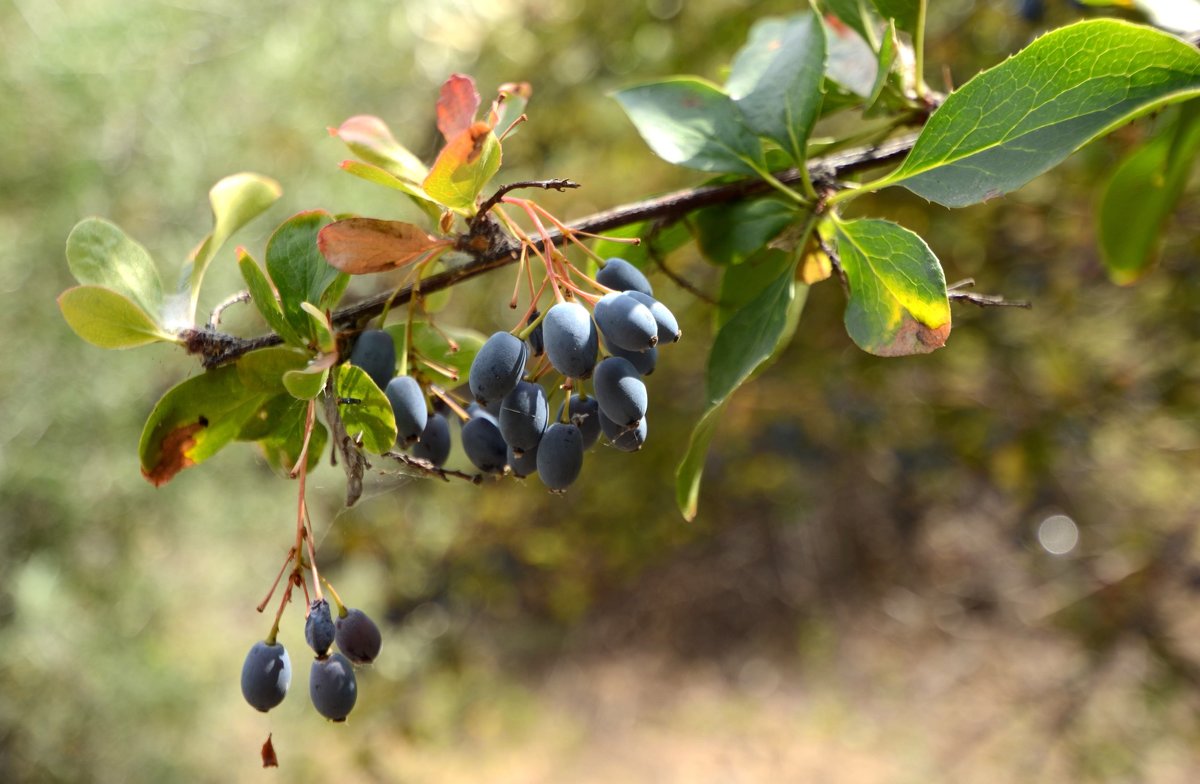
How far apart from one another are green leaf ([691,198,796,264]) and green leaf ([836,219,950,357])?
0.30 ft

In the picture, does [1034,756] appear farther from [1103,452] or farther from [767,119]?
[767,119]


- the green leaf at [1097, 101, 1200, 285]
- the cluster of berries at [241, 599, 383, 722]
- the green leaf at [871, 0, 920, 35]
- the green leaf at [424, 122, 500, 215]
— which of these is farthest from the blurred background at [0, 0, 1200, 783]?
the cluster of berries at [241, 599, 383, 722]

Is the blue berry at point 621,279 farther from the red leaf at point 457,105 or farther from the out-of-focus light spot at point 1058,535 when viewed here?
the out-of-focus light spot at point 1058,535

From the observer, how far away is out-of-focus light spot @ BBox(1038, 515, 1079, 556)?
9.75 feet

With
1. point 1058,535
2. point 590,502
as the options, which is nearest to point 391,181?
point 590,502

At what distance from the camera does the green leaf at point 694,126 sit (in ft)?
2.17

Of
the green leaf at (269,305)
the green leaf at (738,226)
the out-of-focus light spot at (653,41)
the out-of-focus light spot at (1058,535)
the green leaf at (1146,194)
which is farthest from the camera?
the out-of-focus light spot at (1058,535)

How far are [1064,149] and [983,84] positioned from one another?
0.08 meters

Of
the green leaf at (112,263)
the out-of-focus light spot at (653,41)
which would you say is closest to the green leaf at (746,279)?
the green leaf at (112,263)

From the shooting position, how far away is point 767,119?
0.65 metres

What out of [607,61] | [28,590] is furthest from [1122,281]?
[28,590]

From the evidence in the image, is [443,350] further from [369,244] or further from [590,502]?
[590,502]

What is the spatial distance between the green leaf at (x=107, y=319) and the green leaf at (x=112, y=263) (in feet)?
0.04

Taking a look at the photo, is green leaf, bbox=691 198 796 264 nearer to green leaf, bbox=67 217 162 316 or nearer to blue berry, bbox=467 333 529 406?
blue berry, bbox=467 333 529 406
